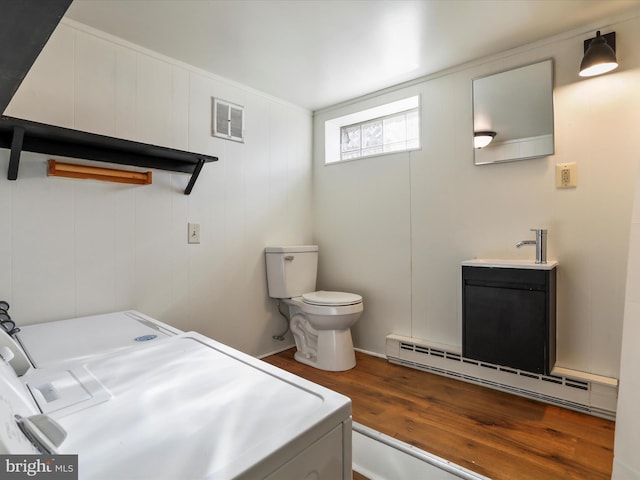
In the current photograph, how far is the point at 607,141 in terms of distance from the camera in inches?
68.7

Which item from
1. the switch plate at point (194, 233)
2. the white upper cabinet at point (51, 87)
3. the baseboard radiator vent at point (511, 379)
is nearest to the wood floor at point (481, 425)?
the baseboard radiator vent at point (511, 379)

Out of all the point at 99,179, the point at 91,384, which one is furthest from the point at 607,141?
the point at 99,179

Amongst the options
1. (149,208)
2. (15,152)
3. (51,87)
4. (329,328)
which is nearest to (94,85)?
(51,87)

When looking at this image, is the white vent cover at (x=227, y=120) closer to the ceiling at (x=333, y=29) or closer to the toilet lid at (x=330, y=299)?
the ceiling at (x=333, y=29)

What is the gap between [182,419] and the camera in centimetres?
→ 68

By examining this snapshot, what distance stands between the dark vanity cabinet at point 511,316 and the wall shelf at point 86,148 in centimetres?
169

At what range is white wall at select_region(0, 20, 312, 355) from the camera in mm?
1591

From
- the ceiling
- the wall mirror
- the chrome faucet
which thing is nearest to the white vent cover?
the ceiling

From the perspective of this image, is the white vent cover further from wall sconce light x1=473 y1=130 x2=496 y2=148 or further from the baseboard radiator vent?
the baseboard radiator vent

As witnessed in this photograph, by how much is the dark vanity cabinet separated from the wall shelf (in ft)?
5.54

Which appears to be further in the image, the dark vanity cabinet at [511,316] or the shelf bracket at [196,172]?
the shelf bracket at [196,172]

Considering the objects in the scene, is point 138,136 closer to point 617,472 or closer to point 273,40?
point 273,40

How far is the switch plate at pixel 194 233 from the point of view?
84.5 inches
